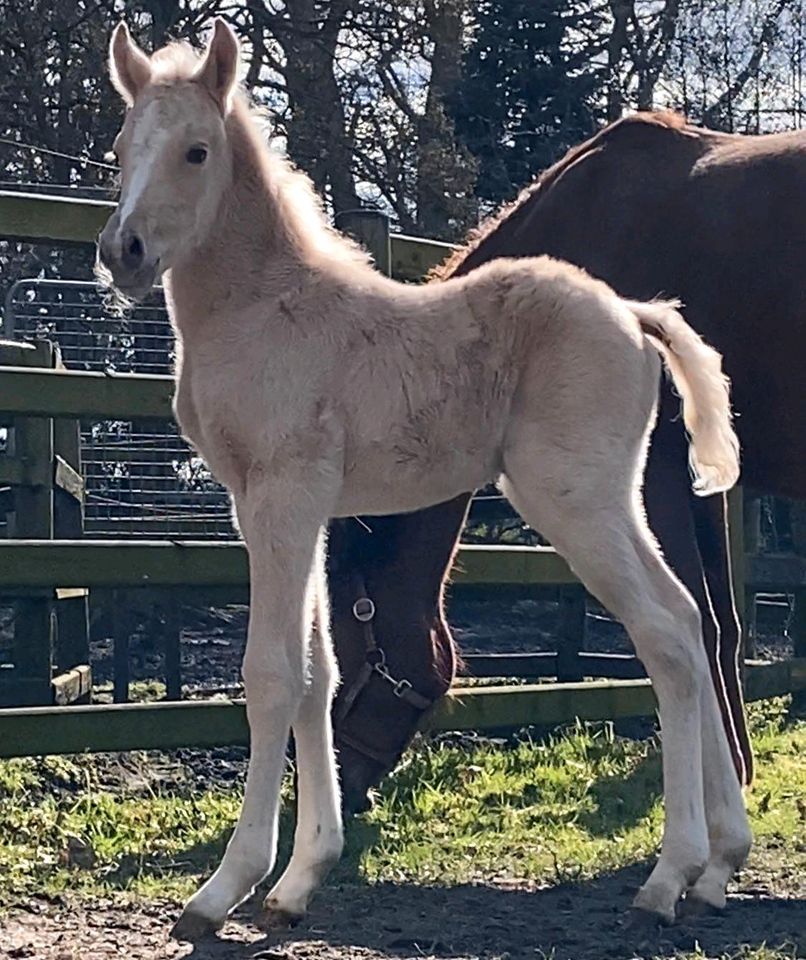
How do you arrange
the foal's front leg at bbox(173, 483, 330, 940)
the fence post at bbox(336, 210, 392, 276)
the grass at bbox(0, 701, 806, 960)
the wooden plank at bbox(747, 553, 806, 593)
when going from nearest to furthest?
the foal's front leg at bbox(173, 483, 330, 940) < the grass at bbox(0, 701, 806, 960) < the fence post at bbox(336, 210, 392, 276) < the wooden plank at bbox(747, 553, 806, 593)

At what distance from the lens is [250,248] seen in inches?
152

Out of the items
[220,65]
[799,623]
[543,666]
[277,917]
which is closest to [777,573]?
[799,623]

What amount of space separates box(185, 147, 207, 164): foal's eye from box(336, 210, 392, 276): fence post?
2235 millimetres

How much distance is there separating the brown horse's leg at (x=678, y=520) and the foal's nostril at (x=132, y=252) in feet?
6.49

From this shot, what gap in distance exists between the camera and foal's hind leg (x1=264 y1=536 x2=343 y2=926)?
356 centimetres

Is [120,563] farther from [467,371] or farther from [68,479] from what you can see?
[467,371]

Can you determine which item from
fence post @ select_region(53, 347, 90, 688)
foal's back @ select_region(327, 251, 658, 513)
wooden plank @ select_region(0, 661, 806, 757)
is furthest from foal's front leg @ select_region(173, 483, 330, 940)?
fence post @ select_region(53, 347, 90, 688)

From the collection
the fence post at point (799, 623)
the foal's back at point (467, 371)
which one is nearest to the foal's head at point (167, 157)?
the foal's back at point (467, 371)

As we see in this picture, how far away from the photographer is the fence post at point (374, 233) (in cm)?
593

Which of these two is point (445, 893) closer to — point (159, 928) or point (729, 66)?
point (159, 928)

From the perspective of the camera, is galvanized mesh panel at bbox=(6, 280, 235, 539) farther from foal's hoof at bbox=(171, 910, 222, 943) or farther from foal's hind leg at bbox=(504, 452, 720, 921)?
foal's hoof at bbox=(171, 910, 222, 943)

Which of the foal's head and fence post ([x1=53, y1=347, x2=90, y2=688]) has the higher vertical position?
the foal's head

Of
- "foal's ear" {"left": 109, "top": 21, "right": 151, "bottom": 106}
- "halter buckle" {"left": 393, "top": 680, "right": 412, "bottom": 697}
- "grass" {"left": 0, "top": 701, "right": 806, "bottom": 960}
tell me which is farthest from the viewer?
"halter buckle" {"left": 393, "top": 680, "right": 412, "bottom": 697}

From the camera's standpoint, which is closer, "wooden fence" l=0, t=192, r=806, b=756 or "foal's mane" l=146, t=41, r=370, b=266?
"foal's mane" l=146, t=41, r=370, b=266
